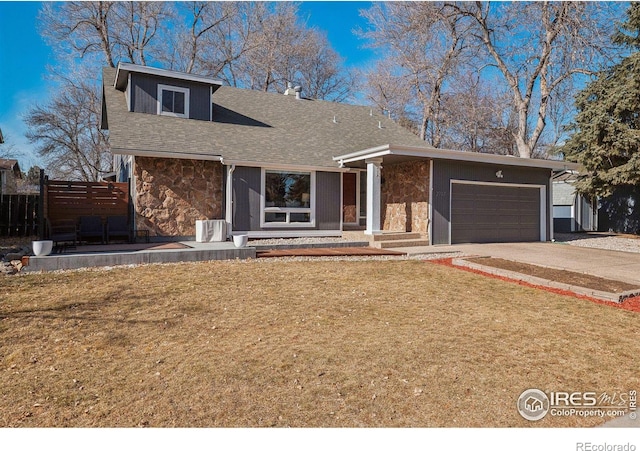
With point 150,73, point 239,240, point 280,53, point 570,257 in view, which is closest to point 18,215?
point 150,73

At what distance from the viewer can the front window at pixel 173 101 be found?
13516mm

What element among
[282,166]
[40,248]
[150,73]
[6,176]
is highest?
[150,73]

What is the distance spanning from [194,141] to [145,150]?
179cm

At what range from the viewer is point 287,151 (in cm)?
1365

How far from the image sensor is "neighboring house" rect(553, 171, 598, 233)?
814 inches

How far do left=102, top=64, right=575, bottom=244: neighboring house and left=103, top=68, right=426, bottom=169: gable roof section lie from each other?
59 millimetres

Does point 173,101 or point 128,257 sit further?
point 173,101

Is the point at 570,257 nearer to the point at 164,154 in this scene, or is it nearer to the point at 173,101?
the point at 164,154

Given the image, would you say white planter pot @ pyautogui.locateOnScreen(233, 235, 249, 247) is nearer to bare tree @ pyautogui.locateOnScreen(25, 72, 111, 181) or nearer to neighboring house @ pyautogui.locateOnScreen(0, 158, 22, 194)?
bare tree @ pyautogui.locateOnScreen(25, 72, 111, 181)

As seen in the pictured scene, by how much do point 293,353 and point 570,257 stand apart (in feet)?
31.2

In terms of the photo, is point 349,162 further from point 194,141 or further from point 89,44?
point 89,44

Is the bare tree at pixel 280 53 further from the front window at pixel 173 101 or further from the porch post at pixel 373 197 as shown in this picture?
the porch post at pixel 373 197

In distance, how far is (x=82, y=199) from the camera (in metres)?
11.3

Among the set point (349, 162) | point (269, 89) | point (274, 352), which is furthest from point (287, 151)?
point (269, 89)
